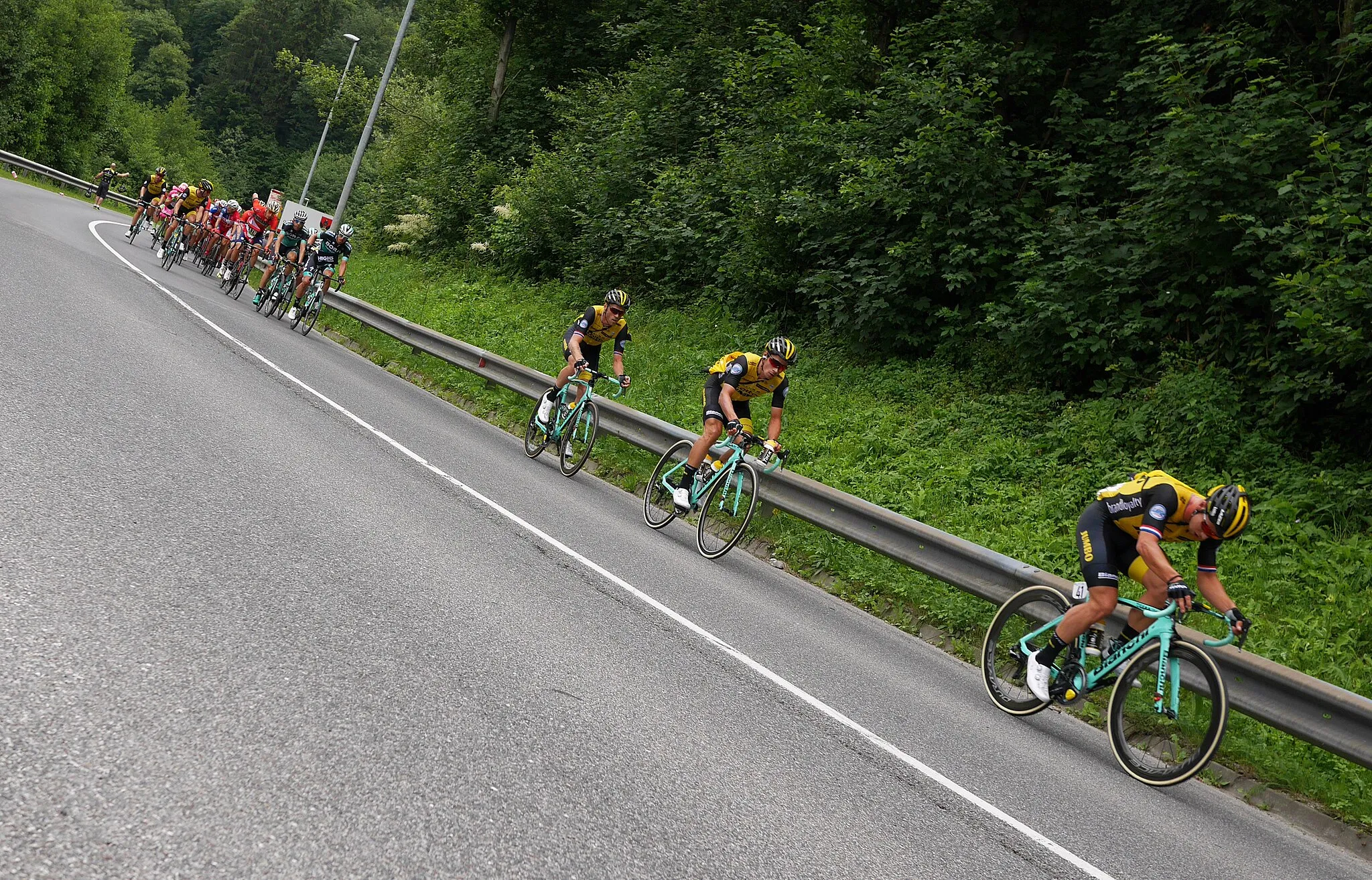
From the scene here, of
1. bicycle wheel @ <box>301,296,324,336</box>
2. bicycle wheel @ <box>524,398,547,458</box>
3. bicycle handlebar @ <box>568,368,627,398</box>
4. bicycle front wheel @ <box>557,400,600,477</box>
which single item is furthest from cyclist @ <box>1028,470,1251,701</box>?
bicycle wheel @ <box>301,296,324,336</box>

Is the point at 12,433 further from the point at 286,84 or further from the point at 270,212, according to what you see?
the point at 286,84

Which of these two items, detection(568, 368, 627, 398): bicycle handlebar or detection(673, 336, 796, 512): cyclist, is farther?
detection(568, 368, 627, 398): bicycle handlebar

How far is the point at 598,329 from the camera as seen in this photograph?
12.2m

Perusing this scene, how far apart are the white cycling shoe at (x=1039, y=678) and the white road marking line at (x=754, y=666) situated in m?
1.61

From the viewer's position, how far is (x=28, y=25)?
2420 inches

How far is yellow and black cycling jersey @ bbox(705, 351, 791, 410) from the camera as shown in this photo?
10.2 m

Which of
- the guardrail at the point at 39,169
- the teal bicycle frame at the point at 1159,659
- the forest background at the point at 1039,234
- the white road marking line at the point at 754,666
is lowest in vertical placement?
the guardrail at the point at 39,169

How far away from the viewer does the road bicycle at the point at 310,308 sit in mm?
19734

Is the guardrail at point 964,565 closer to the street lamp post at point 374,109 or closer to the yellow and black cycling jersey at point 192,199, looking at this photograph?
the street lamp post at point 374,109

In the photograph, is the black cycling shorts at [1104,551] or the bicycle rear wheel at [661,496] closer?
the black cycling shorts at [1104,551]

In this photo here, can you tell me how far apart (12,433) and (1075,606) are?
6.79m

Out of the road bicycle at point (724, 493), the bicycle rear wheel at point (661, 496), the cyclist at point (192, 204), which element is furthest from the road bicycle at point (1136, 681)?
the cyclist at point (192, 204)

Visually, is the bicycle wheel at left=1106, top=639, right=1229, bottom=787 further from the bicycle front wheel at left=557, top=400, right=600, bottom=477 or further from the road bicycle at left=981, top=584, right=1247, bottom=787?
the bicycle front wheel at left=557, top=400, right=600, bottom=477

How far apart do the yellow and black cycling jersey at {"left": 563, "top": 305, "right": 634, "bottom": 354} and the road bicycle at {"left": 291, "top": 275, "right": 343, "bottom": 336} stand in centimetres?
923
